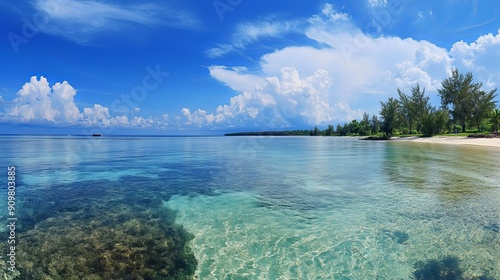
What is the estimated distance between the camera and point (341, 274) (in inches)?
287

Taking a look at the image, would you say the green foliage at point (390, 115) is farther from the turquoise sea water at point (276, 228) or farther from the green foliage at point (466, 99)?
the turquoise sea water at point (276, 228)

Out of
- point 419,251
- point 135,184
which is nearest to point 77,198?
point 135,184

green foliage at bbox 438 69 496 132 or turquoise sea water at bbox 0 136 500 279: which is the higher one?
green foliage at bbox 438 69 496 132

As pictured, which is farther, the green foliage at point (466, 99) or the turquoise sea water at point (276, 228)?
the green foliage at point (466, 99)

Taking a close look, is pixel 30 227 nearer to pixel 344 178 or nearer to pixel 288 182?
pixel 288 182

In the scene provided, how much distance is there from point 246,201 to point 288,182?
19.4 feet

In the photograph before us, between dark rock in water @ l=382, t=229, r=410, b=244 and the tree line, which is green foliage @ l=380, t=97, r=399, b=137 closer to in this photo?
the tree line
